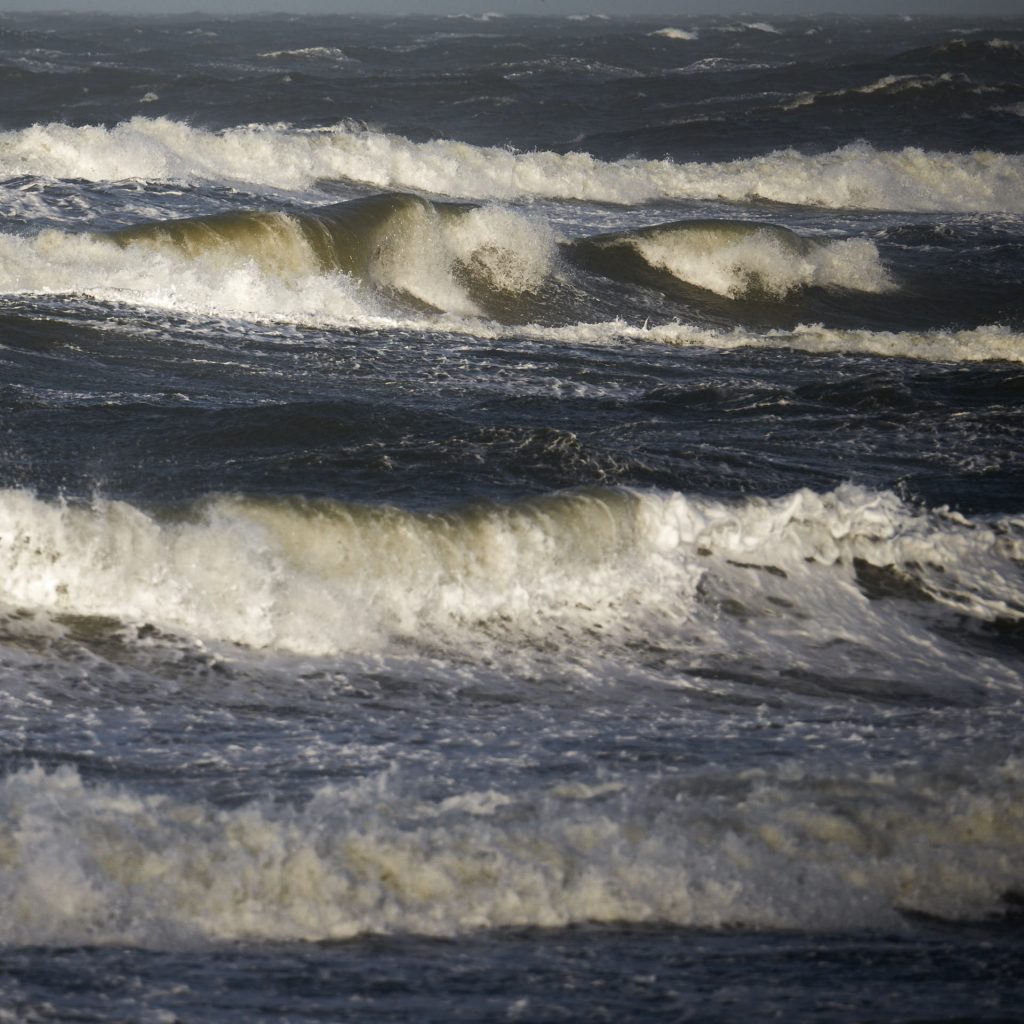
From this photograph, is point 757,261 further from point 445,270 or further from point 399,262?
point 399,262

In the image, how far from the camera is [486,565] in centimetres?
865

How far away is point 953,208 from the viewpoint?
93.0 ft

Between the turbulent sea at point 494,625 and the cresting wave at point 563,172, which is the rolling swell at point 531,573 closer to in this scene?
the turbulent sea at point 494,625

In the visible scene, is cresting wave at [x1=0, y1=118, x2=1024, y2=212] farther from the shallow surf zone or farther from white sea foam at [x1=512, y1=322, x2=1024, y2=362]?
the shallow surf zone

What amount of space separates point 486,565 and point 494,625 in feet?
1.68

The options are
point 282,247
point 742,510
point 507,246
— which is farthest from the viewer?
point 507,246

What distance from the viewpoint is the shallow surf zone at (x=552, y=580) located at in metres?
8.00

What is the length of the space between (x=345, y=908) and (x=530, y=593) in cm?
362

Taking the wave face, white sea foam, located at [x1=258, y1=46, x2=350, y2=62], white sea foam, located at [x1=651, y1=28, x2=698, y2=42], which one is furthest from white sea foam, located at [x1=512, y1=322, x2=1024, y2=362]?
white sea foam, located at [x1=651, y1=28, x2=698, y2=42]

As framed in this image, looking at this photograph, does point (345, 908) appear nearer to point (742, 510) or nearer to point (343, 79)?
point (742, 510)

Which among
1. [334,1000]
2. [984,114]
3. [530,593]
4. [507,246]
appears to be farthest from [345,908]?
[984,114]

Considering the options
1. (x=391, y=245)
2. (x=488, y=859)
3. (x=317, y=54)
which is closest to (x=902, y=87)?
(x=317, y=54)

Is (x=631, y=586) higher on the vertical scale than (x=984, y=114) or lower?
lower

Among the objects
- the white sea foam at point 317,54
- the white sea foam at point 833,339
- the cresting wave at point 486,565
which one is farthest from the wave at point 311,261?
the white sea foam at point 317,54
